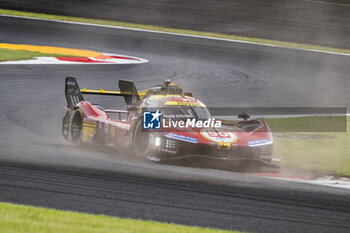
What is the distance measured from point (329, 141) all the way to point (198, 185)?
5.80 metres

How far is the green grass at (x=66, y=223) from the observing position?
20.2 feet

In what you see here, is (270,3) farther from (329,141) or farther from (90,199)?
(90,199)

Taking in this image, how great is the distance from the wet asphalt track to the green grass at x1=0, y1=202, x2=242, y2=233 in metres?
0.36

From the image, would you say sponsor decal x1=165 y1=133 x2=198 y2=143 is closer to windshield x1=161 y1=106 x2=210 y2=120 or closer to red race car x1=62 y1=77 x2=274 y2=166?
red race car x1=62 y1=77 x2=274 y2=166

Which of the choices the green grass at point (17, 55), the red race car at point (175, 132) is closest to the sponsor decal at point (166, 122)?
the red race car at point (175, 132)

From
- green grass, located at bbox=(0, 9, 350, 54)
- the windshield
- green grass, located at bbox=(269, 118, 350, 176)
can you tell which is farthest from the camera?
green grass, located at bbox=(0, 9, 350, 54)

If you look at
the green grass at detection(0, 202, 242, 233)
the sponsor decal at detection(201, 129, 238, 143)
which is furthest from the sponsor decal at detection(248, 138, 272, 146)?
the green grass at detection(0, 202, 242, 233)

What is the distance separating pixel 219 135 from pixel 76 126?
374 cm

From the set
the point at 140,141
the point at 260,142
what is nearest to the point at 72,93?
the point at 140,141

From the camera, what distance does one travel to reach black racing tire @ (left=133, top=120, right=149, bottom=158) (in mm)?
10979

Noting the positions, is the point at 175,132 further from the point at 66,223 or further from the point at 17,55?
the point at 17,55

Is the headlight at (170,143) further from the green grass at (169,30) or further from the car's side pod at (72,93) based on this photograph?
the green grass at (169,30)

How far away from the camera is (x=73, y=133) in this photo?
1313cm

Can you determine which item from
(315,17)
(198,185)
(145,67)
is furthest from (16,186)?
(315,17)
